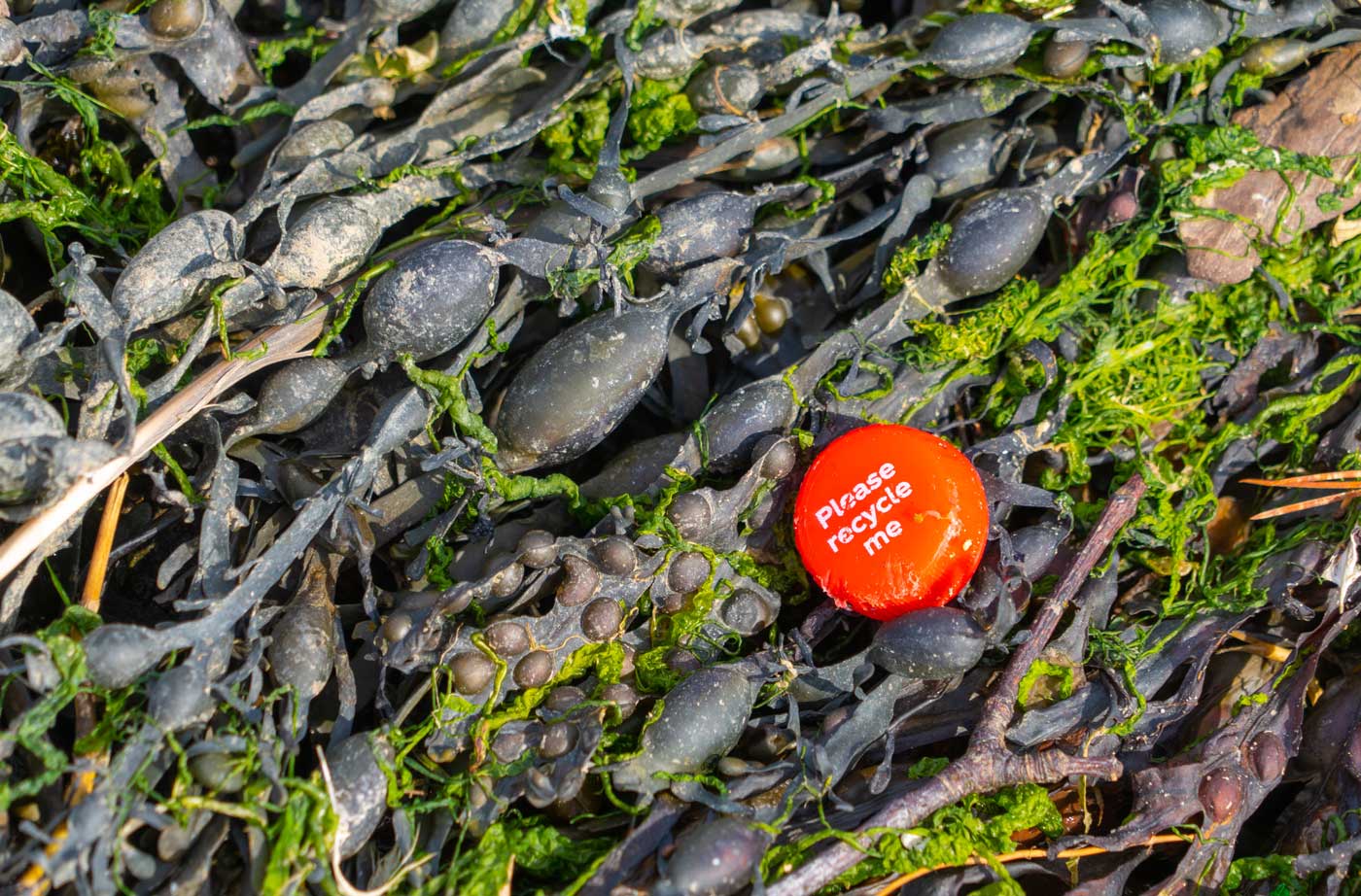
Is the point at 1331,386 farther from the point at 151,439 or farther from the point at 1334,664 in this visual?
the point at 151,439

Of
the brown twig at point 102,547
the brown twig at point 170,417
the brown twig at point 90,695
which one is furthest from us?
the brown twig at point 102,547

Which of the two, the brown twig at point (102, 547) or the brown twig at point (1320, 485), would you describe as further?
the brown twig at point (1320, 485)

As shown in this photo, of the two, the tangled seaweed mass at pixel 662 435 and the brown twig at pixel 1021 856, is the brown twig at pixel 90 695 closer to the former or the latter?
the tangled seaweed mass at pixel 662 435

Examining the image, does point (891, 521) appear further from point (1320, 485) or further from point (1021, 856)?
point (1320, 485)

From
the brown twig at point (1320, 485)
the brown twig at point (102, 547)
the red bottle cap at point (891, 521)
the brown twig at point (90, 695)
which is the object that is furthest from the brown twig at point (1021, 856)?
the brown twig at point (102, 547)

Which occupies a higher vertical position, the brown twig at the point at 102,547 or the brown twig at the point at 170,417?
the brown twig at the point at 170,417

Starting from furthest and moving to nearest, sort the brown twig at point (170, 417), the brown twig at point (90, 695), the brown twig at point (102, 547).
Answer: the brown twig at point (102, 547)
the brown twig at point (170, 417)
the brown twig at point (90, 695)

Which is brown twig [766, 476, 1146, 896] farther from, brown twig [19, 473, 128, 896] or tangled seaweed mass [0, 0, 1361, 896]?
brown twig [19, 473, 128, 896]

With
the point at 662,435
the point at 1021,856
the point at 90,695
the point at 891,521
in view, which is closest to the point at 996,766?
the point at 1021,856

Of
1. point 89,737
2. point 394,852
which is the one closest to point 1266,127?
point 394,852
